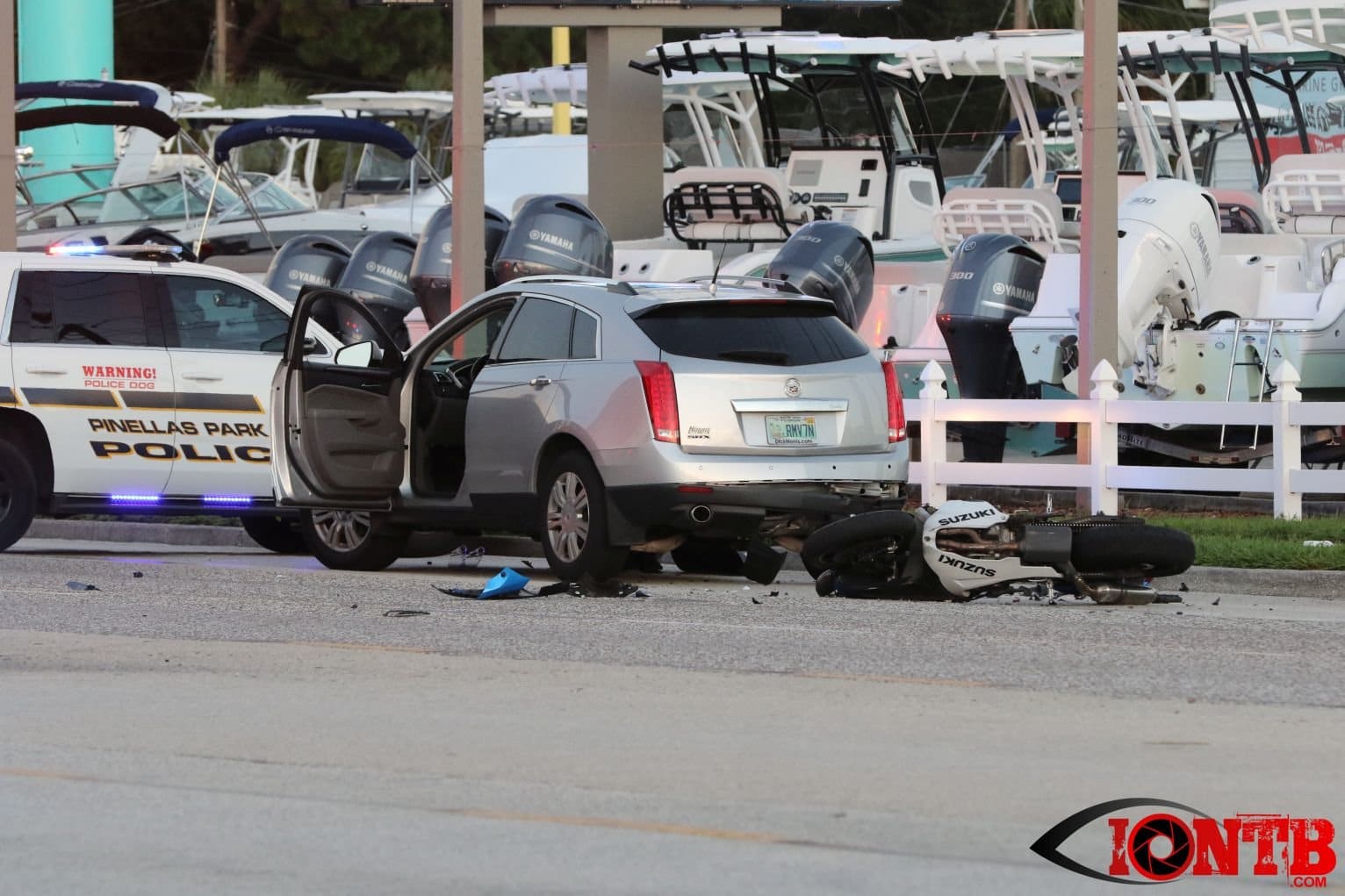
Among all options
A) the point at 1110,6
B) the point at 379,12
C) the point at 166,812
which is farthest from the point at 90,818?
the point at 379,12

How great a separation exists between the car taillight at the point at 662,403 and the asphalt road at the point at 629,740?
3.23 ft

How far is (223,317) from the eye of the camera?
16.8 metres

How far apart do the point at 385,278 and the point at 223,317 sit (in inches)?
405

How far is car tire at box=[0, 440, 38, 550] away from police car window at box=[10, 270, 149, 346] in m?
0.74

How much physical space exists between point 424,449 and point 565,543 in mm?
1606

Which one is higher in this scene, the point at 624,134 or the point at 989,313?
the point at 624,134

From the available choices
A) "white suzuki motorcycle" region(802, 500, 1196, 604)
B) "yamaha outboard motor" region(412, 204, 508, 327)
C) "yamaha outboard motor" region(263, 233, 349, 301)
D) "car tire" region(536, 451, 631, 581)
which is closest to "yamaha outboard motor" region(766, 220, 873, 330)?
"yamaha outboard motor" region(412, 204, 508, 327)

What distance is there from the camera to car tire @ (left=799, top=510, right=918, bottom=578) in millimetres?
12828

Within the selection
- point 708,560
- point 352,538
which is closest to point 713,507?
point 708,560

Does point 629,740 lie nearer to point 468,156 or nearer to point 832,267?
point 468,156

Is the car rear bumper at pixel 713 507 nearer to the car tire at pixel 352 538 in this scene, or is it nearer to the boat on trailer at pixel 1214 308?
the car tire at pixel 352 538

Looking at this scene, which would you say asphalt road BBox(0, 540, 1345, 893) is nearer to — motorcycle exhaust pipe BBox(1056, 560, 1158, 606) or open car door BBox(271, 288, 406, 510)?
motorcycle exhaust pipe BBox(1056, 560, 1158, 606)

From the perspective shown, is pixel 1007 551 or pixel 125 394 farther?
pixel 125 394

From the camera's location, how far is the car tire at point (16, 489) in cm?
1602
